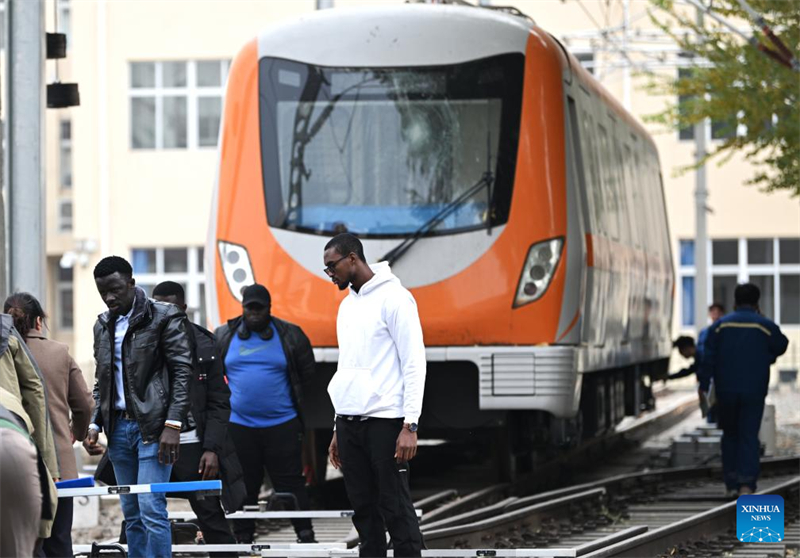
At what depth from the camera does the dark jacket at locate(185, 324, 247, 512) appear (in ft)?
26.5

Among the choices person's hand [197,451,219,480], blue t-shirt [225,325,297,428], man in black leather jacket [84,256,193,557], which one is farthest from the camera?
blue t-shirt [225,325,297,428]

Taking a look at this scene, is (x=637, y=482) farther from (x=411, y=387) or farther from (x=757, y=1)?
(x=411, y=387)

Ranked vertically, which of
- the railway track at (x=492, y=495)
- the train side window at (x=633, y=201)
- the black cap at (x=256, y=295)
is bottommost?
the railway track at (x=492, y=495)

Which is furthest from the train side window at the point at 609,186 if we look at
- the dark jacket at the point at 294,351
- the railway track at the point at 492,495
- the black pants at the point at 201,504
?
the black pants at the point at 201,504

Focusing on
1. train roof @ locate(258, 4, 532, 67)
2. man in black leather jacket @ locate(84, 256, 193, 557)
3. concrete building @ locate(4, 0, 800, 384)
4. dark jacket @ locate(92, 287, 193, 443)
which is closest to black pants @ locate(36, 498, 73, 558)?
man in black leather jacket @ locate(84, 256, 193, 557)

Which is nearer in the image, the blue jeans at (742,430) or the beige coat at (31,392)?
the beige coat at (31,392)

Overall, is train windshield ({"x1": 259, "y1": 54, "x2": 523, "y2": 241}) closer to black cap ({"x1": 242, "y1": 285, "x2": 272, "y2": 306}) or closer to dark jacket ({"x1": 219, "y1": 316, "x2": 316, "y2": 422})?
dark jacket ({"x1": 219, "y1": 316, "x2": 316, "y2": 422})

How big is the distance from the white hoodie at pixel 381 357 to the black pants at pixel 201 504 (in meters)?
1.04

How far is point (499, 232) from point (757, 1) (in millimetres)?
6223

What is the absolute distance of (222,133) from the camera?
11.9 metres

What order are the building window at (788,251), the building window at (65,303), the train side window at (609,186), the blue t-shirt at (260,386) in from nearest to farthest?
the blue t-shirt at (260,386) < the train side window at (609,186) < the building window at (788,251) < the building window at (65,303)

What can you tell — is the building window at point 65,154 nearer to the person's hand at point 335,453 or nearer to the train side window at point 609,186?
the train side window at point 609,186

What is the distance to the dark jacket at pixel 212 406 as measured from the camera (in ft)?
26.5

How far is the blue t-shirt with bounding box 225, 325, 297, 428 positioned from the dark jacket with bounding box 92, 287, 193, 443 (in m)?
2.22
